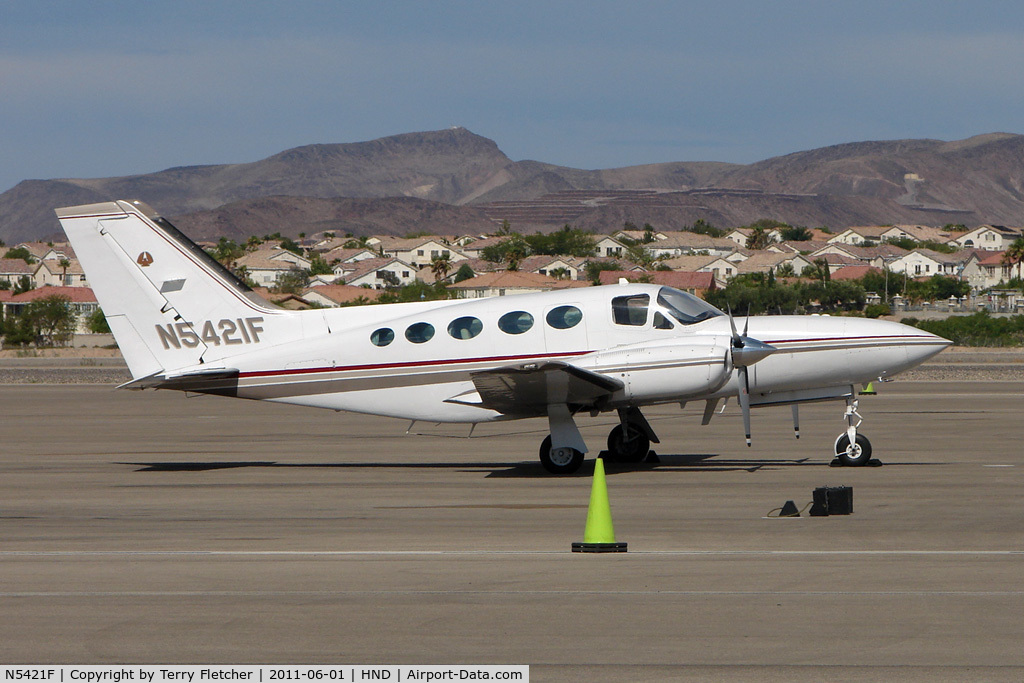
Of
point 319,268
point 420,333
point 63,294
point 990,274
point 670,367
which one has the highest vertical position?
point 319,268

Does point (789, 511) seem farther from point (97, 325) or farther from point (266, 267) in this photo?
point (266, 267)

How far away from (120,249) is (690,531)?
33.4 ft

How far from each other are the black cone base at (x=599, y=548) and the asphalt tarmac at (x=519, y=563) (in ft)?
0.50

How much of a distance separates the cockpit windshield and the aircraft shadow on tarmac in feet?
7.16

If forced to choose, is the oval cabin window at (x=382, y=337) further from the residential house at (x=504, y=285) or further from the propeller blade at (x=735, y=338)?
the residential house at (x=504, y=285)

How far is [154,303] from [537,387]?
616 centimetres

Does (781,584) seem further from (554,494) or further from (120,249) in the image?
(120,249)

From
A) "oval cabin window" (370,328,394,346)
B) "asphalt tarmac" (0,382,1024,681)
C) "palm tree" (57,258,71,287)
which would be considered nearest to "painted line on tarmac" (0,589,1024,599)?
"asphalt tarmac" (0,382,1024,681)

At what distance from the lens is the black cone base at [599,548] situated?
33.2ft

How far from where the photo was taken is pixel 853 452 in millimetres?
15742

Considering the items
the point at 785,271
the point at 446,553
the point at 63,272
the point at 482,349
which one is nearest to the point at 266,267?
the point at 63,272

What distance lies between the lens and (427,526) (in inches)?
463

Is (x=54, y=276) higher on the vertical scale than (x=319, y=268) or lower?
lower

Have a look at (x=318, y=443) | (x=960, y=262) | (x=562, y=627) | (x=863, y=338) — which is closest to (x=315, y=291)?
(x=318, y=443)
